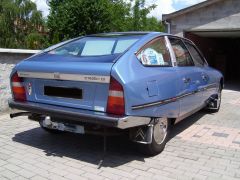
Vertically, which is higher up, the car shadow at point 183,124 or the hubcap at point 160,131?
the hubcap at point 160,131

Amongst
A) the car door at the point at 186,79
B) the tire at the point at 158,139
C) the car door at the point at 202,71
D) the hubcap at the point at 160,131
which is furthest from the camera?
the car door at the point at 202,71

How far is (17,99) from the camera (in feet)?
15.9

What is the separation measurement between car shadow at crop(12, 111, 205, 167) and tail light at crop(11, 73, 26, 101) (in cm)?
77

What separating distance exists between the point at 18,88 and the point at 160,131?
82.9 inches

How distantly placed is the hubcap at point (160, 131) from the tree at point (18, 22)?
32.8m

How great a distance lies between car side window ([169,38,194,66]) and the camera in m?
5.37

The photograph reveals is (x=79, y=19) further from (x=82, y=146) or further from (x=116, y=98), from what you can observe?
(x=116, y=98)

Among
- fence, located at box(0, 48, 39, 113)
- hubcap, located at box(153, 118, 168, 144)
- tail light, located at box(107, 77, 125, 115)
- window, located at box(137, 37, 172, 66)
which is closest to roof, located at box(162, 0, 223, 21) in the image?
fence, located at box(0, 48, 39, 113)

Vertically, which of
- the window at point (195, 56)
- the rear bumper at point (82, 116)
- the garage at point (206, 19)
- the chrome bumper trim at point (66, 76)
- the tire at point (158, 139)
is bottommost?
the tire at point (158, 139)

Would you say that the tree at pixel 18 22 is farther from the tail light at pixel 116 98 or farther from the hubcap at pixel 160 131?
the tail light at pixel 116 98

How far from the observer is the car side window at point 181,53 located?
17.6 feet

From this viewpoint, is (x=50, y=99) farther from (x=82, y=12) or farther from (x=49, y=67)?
(x=82, y=12)

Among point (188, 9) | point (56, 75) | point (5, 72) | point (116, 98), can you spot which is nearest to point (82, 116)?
point (116, 98)

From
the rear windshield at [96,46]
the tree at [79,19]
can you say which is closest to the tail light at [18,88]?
the rear windshield at [96,46]
